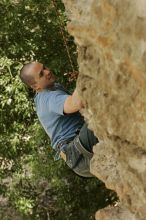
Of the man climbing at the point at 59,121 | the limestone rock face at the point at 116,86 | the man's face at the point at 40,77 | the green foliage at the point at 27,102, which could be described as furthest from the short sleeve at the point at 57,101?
the green foliage at the point at 27,102

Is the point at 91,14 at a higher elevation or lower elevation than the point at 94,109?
higher

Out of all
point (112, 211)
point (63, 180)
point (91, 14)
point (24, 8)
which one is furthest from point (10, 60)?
point (91, 14)

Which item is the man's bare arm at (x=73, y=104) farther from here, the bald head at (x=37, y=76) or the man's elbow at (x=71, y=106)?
the bald head at (x=37, y=76)

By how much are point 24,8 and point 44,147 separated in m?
2.12

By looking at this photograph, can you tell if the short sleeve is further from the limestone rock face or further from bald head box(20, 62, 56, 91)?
the limestone rock face

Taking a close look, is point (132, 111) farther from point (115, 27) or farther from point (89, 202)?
point (89, 202)

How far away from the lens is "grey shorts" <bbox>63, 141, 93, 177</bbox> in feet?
18.2

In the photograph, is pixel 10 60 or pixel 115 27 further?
pixel 10 60

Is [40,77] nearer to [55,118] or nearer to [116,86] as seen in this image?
[55,118]

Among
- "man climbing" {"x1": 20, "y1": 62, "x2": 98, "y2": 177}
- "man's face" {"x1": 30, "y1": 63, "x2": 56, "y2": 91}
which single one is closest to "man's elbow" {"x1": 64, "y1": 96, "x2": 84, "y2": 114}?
"man climbing" {"x1": 20, "y1": 62, "x2": 98, "y2": 177}

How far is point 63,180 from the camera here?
30.0ft

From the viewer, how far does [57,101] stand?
5.25 meters

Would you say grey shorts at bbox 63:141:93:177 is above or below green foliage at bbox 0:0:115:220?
above

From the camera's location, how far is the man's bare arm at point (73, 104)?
4.90 meters
